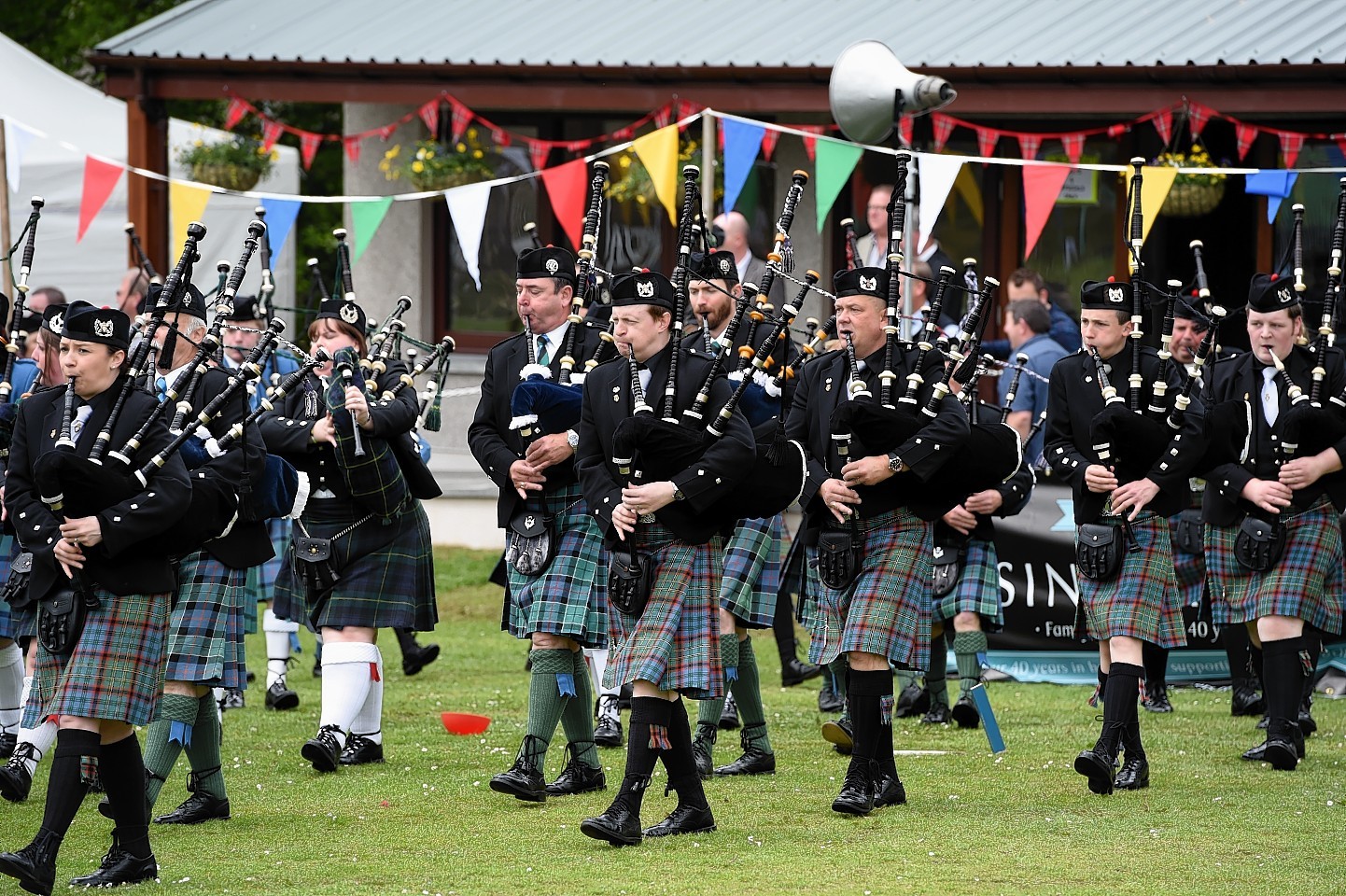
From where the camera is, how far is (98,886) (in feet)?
16.4

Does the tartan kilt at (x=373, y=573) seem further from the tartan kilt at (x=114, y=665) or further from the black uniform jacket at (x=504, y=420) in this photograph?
the tartan kilt at (x=114, y=665)

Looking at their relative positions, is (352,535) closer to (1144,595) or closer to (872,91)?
(1144,595)

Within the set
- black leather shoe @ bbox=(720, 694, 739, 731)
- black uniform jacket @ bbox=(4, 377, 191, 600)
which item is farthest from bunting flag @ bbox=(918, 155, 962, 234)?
black uniform jacket @ bbox=(4, 377, 191, 600)

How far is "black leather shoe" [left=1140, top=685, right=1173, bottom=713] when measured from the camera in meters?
8.30

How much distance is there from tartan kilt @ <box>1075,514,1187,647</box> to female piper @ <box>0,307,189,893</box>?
121 inches

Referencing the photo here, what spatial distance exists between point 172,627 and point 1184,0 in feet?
26.5

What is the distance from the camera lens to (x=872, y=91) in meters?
8.54

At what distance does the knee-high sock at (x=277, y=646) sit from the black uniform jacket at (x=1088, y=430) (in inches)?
144

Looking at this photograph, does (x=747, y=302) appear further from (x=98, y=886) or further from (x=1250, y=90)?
(x=1250, y=90)

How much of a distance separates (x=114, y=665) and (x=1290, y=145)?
316 inches

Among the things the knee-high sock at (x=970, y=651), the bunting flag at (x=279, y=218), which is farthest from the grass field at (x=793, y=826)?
the bunting flag at (x=279, y=218)

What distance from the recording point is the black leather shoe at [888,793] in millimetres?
6000

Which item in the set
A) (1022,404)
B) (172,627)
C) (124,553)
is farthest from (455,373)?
(124,553)

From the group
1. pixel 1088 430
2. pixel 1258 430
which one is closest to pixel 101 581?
pixel 1088 430
